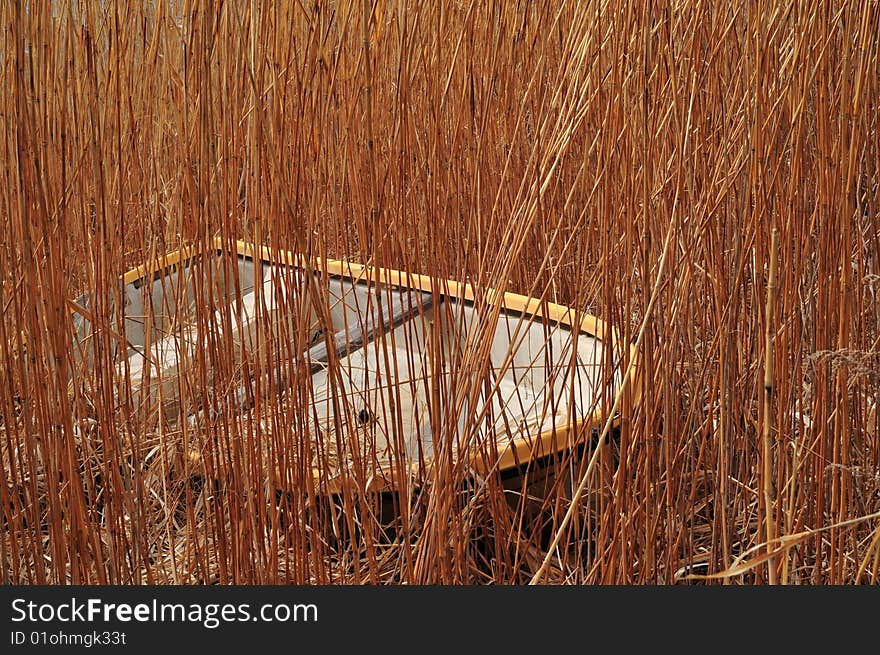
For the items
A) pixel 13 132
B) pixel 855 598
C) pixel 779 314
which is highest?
pixel 13 132

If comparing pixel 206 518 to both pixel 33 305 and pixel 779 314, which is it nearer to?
pixel 33 305

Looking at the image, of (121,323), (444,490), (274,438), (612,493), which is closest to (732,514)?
(612,493)

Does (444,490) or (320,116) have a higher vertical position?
(320,116)

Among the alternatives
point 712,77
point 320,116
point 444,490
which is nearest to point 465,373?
point 444,490

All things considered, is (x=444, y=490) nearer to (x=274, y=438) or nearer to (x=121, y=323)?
(x=274, y=438)

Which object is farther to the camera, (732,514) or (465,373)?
(732,514)

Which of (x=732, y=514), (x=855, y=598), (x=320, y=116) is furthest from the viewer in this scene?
(x=732, y=514)

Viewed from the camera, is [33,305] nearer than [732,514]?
Yes

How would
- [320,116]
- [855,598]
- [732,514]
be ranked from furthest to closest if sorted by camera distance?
[732,514] → [320,116] → [855,598]

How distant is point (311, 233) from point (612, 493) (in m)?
0.33

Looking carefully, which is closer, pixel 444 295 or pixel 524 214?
pixel 524 214

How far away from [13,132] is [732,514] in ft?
2.34

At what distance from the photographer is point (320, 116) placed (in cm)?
78

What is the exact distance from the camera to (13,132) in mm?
670
